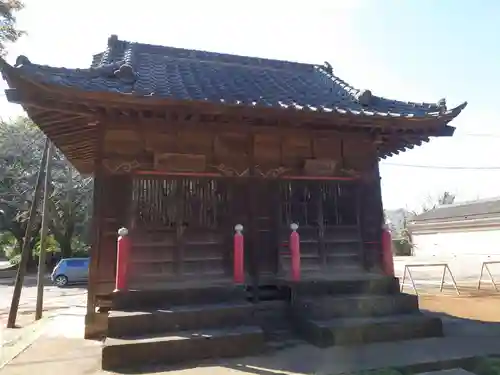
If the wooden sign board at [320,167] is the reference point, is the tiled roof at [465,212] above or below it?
above

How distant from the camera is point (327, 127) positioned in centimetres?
749

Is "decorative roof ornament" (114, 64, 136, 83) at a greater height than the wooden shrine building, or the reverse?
"decorative roof ornament" (114, 64, 136, 83)

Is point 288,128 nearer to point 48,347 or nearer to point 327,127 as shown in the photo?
point 327,127

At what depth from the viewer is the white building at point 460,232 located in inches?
1151

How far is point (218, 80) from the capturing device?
8.38 meters

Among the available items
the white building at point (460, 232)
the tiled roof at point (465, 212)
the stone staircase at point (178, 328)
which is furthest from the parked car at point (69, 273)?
the tiled roof at point (465, 212)

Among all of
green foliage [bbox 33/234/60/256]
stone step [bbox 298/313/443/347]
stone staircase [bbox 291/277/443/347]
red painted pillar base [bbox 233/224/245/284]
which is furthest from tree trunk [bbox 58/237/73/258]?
stone step [bbox 298/313/443/347]

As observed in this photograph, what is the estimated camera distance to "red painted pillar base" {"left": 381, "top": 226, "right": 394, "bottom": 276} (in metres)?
7.39

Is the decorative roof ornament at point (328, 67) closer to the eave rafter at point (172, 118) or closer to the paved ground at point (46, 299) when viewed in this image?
the eave rafter at point (172, 118)

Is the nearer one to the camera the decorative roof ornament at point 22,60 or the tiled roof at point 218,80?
the decorative roof ornament at point 22,60

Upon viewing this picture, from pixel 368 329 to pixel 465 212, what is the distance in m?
32.7

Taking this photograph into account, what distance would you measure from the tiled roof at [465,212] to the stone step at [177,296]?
2955 centimetres

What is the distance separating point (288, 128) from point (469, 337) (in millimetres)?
4779

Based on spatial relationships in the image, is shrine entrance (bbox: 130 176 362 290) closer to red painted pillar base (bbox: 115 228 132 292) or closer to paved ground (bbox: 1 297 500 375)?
red painted pillar base (bbox: 115 228 132 292)
